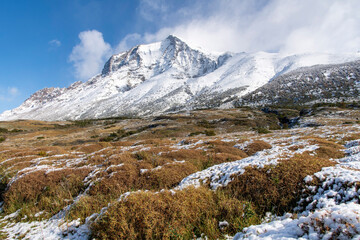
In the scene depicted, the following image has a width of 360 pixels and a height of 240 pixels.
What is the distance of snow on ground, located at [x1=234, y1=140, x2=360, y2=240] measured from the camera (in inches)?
104

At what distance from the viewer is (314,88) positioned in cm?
13938

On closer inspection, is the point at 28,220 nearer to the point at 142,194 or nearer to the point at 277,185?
the point at 142,194

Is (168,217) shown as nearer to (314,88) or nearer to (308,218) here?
(308,218)

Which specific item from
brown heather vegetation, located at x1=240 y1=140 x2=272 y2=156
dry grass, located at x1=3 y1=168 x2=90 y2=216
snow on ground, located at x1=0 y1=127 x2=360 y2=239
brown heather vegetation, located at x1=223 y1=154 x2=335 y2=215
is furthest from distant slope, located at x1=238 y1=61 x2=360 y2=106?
dry grass, located at x1=3 y1=168 x2=90 y2=216

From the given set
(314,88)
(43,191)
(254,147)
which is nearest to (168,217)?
(43,191)

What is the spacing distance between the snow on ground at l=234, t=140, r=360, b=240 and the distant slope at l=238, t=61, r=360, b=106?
139 meters

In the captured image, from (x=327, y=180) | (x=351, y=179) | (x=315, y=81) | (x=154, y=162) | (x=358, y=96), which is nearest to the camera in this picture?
(x=351, y=179)

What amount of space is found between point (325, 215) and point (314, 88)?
17913 centimetres

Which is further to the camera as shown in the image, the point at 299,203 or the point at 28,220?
the point at 28,220

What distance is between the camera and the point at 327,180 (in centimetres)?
447

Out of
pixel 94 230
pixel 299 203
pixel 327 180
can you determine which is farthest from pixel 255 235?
pixel 94 230

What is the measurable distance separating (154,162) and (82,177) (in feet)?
13.6

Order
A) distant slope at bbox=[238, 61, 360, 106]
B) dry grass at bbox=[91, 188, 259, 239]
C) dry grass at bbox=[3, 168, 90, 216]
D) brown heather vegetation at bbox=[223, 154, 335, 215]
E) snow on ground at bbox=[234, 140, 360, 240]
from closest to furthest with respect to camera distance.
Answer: snow on ground at bbox=[234, 140, 360, 240]
dry grass at bbox=[91, 188, 259, 239]
brown heather vegetation at bbox=[223, 154, 335, 215]
dry grass at bbox=[3, 168, 90, 216]
distant slope at bbox=[238, 61, 360, 106]

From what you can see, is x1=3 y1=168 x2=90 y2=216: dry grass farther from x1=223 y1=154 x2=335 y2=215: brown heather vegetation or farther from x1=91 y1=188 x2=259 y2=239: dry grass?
x1=223 y1=154 x2=335 y2=215: brown heather vegetation
